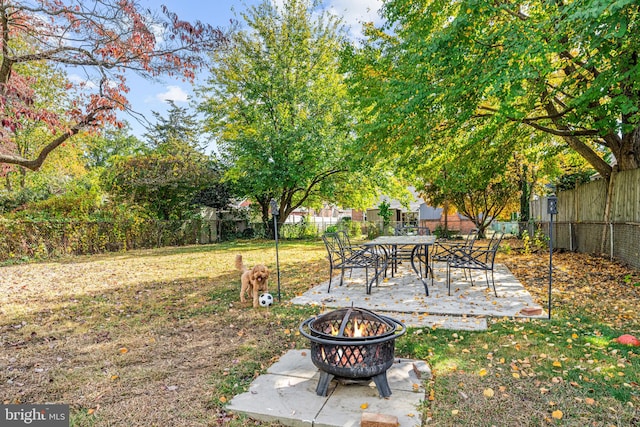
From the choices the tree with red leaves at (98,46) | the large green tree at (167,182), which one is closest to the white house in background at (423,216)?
the large green tree at (167,182)

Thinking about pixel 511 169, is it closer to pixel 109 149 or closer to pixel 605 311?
pixel 605 311

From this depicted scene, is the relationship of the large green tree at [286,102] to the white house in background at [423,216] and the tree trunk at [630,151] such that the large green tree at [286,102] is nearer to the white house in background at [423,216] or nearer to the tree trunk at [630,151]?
the white house in background at [423,216]

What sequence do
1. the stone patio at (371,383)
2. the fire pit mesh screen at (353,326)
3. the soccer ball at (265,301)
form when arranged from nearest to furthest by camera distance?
the stone patio at (371,383), the fire pit mesh screen at (353,326), the soccer ball at (265,301)

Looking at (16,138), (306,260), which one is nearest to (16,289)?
(306,260)

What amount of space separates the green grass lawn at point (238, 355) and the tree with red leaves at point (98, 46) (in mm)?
3192

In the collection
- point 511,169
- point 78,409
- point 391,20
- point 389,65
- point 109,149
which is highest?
point 109,149

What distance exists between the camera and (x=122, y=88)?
646cm

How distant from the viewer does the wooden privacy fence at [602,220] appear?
7020 millimetres

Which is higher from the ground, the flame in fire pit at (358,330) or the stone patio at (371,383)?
the flame in fire pit at (358,330)

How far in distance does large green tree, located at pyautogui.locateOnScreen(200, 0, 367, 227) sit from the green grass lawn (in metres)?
10.2

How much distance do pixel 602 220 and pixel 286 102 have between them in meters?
13.0

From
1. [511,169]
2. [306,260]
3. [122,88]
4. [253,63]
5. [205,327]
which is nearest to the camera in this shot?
[205,327]

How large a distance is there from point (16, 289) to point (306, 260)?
6.45 meters

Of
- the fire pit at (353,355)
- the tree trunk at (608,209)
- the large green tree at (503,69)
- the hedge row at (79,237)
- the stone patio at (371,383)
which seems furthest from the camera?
the hedge row at (79,237)
